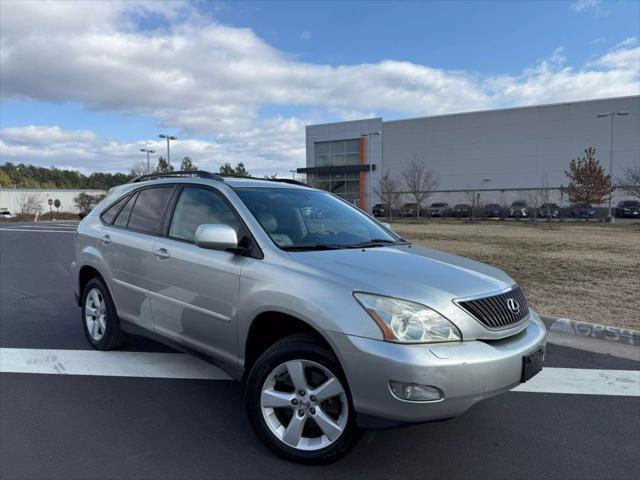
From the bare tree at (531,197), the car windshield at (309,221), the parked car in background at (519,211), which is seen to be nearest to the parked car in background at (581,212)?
the bare tree at (531,197)

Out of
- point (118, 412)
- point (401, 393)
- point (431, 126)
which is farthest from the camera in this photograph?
point (431, 126)

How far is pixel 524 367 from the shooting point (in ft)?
9.10

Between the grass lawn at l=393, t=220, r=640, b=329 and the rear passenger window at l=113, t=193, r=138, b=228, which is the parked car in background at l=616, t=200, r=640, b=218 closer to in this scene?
the grass lawn at l=393, t=220, r=640, b=329

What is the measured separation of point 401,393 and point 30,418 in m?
2.69

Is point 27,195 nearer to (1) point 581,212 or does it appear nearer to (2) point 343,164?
(2) point 343,164

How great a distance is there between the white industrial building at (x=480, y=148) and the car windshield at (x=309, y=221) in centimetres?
4640

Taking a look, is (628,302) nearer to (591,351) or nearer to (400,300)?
(591,351)

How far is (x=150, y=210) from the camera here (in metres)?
4.29

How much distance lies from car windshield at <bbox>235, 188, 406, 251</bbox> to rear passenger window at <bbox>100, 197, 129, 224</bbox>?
1710mm

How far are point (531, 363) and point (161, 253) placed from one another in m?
2.79

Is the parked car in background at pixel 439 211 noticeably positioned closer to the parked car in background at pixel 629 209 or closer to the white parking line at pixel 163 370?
the parked car in background at pixel 629 209

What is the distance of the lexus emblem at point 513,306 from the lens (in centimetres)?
294

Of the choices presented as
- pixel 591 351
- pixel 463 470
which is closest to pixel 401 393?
pixel 463 470

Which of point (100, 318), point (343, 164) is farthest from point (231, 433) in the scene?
point (343, 164)
